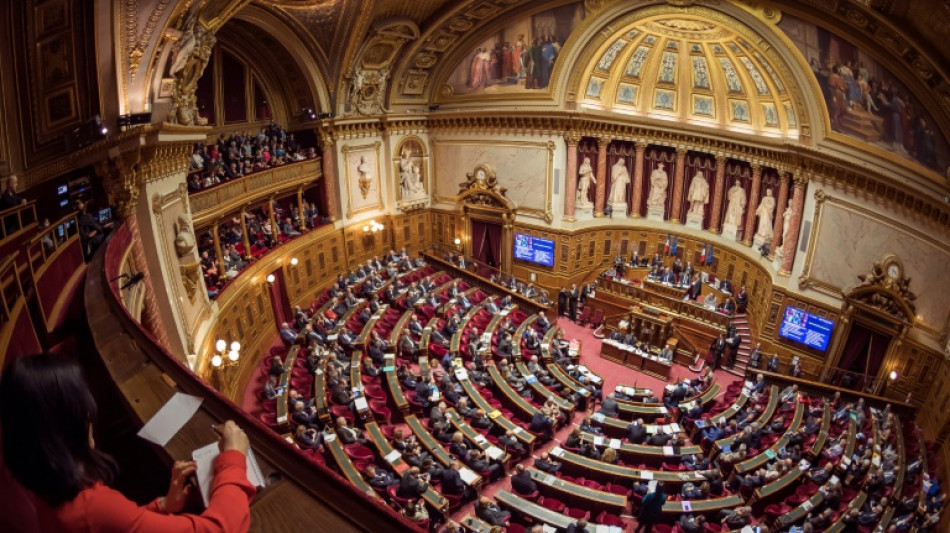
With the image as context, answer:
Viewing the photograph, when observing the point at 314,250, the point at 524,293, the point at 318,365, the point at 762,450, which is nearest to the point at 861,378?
the point at 762,450

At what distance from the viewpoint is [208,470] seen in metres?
2.28

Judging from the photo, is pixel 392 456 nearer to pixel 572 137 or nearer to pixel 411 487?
pixel 411 487

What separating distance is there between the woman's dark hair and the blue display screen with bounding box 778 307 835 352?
64.0 ft

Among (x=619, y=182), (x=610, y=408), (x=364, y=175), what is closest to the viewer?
(x=610, y=408)

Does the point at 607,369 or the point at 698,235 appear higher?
the point at 698,235

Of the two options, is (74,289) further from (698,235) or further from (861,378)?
(698,235)

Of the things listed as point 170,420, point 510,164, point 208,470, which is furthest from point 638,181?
point 208,470

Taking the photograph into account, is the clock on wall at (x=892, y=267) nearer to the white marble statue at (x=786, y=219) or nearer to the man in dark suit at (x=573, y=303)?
the white marble statue at (x=786, y=219)

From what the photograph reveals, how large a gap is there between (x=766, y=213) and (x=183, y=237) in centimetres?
1883

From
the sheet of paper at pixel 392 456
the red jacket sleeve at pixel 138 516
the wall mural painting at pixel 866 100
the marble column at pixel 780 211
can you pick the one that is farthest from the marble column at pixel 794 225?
the red jacket sleeve at pixel 138 516

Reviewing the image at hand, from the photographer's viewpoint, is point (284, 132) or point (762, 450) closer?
point (762, 450)

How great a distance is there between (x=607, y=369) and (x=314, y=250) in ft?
36.7

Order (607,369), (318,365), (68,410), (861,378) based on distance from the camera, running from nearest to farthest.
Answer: (68,410) < (318,365) < (861,378) < (607,369)

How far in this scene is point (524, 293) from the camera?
73.8ft
